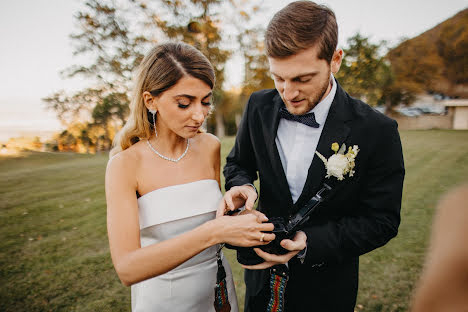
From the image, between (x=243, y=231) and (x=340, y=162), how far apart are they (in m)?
0.78

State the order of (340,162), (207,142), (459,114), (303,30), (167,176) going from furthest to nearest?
(459,114), (207,142), (167,176), (303,30), (340,162)

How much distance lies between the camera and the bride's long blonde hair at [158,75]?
206 centimetres

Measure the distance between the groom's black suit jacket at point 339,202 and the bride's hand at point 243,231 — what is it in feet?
1.39

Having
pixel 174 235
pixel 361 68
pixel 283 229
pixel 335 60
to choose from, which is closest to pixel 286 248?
pixel 283 229

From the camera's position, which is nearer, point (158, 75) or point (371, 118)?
point (371, 118)

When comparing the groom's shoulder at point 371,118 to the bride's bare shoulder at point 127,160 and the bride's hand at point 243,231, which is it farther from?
the bride's bare shoulder at point 127,160

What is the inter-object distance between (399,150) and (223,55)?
30.1 feet

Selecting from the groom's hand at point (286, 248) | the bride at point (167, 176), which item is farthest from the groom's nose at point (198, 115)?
the groom's hand at point (286, 248)

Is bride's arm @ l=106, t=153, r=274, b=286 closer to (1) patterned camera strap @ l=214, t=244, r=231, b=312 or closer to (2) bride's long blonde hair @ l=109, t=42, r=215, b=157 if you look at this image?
(1) patterned camera strap @ l=214, t=244, r=231, b=312

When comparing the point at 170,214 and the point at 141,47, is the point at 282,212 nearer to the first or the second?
the point at 170,214

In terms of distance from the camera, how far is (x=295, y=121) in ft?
7.06

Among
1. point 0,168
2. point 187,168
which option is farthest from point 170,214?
point 0,168

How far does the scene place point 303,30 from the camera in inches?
72.6

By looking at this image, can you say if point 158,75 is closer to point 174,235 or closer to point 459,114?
point 174,235
